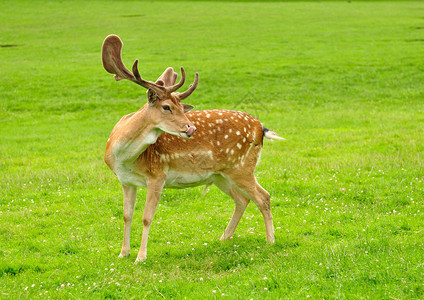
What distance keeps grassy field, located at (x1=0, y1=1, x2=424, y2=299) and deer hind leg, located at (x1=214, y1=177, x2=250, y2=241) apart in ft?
0.78

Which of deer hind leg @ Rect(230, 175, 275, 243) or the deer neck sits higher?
the deer neck

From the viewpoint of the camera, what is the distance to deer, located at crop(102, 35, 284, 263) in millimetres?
6840

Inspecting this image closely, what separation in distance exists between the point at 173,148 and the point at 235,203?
134 centimetres

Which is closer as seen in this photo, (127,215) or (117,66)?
(117,66)

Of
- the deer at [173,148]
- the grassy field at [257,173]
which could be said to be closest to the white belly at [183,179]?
the deer at [173,148]

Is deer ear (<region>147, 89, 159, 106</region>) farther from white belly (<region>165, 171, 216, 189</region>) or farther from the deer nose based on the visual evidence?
white belly (<region>165, 171, 216, 189</region>)

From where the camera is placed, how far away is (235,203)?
7852mm

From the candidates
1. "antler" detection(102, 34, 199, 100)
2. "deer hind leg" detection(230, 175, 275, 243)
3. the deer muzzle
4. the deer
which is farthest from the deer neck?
"deer hind leg" detection(230, 175, 275, 243)

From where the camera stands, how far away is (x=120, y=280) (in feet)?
19.7

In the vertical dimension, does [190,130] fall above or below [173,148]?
above

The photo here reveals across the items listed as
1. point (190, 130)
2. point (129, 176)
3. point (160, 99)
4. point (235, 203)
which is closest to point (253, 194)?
point (235, 203)

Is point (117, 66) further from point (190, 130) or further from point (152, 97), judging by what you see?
point (190, 130)

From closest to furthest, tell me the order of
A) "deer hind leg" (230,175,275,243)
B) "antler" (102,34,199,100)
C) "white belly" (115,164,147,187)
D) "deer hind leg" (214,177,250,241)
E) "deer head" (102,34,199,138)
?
"deer head" (102,34,199,138) → "antler" (102,34,199,100) → "white belly" (115,164,147,187) → "deer hind leg" (230,175,275,243) → "deer hind leg" (214,177,250,241)

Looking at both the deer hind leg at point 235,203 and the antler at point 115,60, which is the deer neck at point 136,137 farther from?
the deer hind leg at point 235,203
